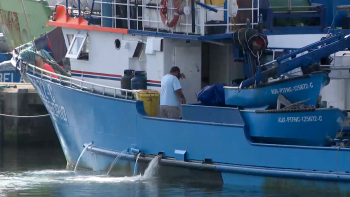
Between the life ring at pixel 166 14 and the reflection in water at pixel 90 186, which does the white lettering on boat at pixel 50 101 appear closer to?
the reflection in water at pixel 90 186

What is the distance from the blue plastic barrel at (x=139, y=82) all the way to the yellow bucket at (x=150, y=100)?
14.8 inches

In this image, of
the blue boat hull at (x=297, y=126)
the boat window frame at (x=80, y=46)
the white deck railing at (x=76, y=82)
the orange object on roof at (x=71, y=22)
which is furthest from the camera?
the boat window frame at (x=80, y=46)

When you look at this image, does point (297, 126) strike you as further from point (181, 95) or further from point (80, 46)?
point (80, 46)

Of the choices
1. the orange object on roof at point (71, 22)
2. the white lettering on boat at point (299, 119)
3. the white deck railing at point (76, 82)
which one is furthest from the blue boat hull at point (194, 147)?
the orange object on roof at point (71, 22)

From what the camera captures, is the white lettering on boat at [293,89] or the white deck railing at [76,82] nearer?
the white lettering on boat at [293,89]

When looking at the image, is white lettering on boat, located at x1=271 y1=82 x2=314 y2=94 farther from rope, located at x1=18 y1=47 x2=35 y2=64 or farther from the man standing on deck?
rope, located at x1=18 y1=47 x2=35 y2=64

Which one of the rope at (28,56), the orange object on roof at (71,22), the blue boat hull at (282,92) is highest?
the orange object on roof at (71,22)

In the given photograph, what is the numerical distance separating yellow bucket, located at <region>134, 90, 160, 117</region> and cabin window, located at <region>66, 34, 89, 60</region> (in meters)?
2.09

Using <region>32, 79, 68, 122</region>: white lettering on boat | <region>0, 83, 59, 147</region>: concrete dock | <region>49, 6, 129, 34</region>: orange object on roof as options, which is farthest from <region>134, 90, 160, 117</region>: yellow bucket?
<region>0, 83, 59, 147</region>: concrete dock

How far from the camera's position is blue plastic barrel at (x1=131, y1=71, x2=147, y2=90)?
1257 centimetres

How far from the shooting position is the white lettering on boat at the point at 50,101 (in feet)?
45.6

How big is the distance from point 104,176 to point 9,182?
1637mm

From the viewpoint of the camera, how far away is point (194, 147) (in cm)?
1144

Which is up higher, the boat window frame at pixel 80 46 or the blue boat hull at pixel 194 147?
the boat window frame at pixel 80 46
